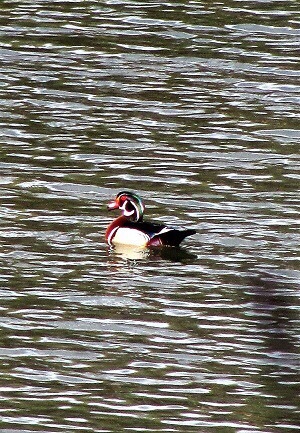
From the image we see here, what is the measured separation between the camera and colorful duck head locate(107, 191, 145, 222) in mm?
14172

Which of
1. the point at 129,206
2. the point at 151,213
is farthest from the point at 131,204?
the point at 151,213

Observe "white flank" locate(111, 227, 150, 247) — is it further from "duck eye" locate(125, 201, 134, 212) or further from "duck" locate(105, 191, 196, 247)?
"duck eye" locate(125, 201, 134, 212)

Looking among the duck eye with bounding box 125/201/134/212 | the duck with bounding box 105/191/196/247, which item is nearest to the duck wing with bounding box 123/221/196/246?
the duck with bounding box 105/191/196/247

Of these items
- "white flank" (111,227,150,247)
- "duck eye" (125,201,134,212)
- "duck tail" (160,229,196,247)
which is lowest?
"duck tail" (160,229,196,247)

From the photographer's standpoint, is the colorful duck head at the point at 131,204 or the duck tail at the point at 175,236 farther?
the colorful duck head at the point at 131,204

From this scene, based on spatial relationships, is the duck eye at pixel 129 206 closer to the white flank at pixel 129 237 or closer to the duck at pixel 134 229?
the duck at pixel 134 229

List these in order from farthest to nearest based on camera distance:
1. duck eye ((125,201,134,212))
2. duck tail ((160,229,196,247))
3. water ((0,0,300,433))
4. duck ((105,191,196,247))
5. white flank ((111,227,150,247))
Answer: duck eye ((125,201,134,212)) → white flank ((111,227,150,247)) → duck ((105,191,196,247)) → duck tail ((160,229,196,247)) → water ((0,0,300,433))

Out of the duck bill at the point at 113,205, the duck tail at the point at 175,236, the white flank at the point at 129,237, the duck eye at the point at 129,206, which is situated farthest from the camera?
the duck bill at the point at 113,205

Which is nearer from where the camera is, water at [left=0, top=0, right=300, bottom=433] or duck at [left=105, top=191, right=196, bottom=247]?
water at [left=0, top=0, right=300, bottom=433]

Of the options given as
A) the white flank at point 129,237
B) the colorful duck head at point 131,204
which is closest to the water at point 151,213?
the white flank at point 129,237

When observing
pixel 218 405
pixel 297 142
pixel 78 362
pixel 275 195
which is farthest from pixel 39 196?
pixel 218 405

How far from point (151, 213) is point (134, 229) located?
2.62 ft

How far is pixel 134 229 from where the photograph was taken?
1409 cm

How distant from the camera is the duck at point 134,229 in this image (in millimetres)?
13500
